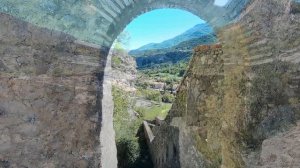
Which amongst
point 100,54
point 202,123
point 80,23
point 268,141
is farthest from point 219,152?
point 80,23

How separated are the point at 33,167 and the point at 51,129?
39 centimetres

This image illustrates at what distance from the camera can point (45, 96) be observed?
10.8 ft

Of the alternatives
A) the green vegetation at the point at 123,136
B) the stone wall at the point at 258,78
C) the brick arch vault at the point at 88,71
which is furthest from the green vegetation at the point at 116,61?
the brick arch vault at the point at 88,71

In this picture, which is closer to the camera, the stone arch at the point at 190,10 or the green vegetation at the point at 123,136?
the stone arch at the point at 190,10

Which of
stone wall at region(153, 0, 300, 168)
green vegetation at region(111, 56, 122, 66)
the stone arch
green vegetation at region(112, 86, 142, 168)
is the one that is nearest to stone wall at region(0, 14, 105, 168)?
the stone arch

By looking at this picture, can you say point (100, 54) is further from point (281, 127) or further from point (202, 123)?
point (202, 123)

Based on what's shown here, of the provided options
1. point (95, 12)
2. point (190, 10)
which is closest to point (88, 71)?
point (95, 12)

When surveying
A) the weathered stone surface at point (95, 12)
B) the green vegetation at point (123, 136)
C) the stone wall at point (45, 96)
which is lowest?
the green vegetation at point (123, 136)

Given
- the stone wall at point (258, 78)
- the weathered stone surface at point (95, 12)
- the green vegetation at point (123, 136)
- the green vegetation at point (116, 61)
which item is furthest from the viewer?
the green vegetation at point (123, 136)

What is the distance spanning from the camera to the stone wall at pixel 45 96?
3.17 metres

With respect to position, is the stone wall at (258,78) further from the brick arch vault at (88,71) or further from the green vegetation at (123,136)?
the green vegetation at (123,136)

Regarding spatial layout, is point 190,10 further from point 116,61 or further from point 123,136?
point 123,136

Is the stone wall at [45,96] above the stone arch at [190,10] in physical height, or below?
below

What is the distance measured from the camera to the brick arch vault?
3092 millimetres
